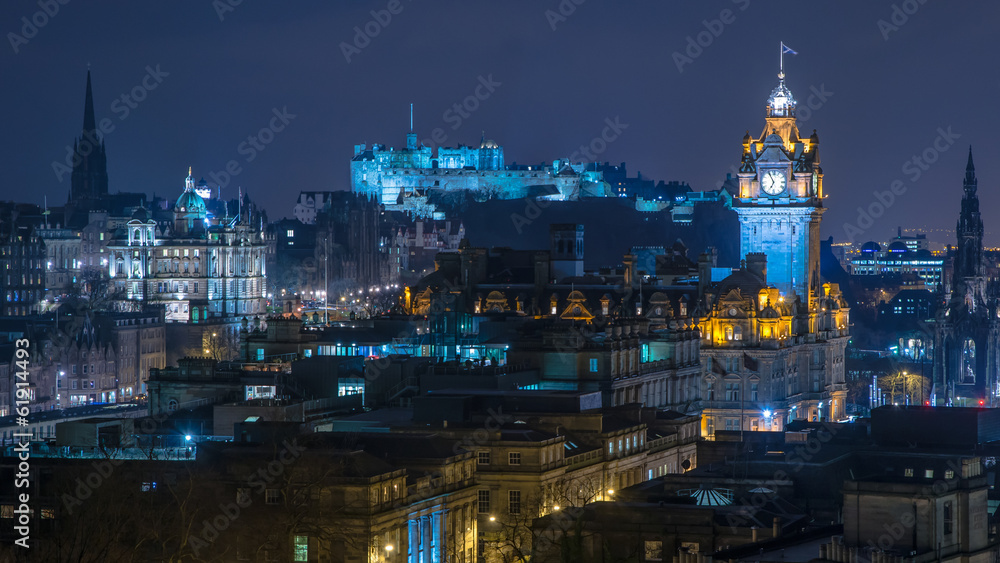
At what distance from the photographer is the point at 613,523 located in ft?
234

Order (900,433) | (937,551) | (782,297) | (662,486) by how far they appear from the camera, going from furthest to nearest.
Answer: (782,297) → (900,433) → (662,486) → (937,551)

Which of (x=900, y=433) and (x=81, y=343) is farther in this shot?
(x=81, y=343)

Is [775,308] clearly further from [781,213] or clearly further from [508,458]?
[508,458]

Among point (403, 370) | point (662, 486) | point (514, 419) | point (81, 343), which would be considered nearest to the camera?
point (662, 486)

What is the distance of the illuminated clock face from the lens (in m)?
156

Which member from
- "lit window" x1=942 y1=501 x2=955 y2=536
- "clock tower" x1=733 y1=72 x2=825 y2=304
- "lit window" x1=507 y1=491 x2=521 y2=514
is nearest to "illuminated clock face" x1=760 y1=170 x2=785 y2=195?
"clock tower" x1=733 y1=72 x2=825 y2=304

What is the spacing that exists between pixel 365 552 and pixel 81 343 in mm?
97405

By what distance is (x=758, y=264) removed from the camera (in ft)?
481

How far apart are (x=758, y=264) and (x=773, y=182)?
11.7 m

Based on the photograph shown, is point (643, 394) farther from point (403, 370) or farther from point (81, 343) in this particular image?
point (81, 343)

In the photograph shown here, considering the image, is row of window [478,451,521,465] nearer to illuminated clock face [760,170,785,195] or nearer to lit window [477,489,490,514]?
Result: lit window [477,489,490,514]

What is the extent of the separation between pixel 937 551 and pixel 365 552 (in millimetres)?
20248

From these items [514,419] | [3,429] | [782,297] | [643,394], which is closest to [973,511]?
[514,419]

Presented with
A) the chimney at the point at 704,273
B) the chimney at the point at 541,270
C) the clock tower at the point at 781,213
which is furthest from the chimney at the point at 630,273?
the clock tower at the point at 781,213
